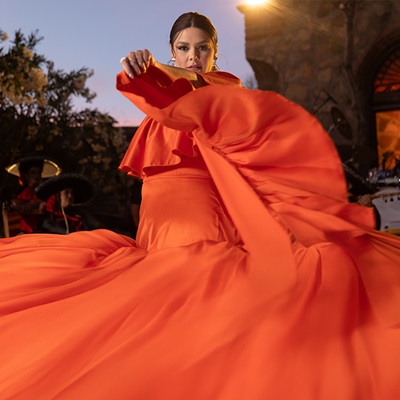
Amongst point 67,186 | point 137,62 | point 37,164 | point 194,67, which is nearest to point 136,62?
point 137,62

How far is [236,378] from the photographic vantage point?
1302 mm

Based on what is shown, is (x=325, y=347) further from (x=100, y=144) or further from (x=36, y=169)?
(x=100, y=144)

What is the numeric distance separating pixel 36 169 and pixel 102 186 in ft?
9.22

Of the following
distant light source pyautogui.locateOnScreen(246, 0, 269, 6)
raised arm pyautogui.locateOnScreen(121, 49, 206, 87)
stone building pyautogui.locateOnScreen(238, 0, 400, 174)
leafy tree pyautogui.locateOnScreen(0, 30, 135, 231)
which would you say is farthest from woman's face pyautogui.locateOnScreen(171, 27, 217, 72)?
distant light source pyautogui.locateOnScreen(246, 0, 269, 6)

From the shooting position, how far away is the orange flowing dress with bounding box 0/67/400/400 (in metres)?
1.30

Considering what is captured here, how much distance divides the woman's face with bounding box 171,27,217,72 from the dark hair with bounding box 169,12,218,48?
0.02m

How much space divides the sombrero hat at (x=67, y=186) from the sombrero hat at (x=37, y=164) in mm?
289

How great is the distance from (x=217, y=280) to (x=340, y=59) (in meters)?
7.92

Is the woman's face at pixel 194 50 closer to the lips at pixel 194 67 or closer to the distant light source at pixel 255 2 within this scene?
the lips at pixel 194 67

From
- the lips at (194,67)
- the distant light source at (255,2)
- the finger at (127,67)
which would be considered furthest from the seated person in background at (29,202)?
the distant light source at (255,2)

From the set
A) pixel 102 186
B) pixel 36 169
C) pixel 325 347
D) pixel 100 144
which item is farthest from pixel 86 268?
pixel 102 186

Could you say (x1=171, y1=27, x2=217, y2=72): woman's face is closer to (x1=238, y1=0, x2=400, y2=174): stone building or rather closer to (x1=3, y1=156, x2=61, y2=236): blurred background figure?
(x1=3, y1=156, x2=61, y2=236): blurred background figure

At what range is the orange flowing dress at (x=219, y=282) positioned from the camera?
1304 millimetres

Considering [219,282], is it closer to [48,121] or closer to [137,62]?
[137,62]
